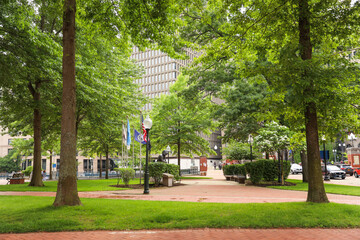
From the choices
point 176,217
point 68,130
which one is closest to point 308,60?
point 176,217

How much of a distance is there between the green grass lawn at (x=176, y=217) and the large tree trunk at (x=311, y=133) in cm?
58

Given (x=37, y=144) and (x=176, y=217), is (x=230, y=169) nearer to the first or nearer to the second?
(x=37, y=144)

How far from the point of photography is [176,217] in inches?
289

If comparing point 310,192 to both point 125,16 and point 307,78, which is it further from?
point 125,16

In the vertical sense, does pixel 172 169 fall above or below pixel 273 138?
below

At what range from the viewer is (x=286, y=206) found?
8.55 metres

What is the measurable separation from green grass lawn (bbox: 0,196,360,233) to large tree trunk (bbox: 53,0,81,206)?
508 millimetres

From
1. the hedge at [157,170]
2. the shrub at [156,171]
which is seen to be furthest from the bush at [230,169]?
the shrub at [156,171]

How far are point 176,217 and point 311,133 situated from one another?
5.39 meters

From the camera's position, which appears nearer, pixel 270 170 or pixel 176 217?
pixel 176 217

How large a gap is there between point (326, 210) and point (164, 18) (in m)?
8.30

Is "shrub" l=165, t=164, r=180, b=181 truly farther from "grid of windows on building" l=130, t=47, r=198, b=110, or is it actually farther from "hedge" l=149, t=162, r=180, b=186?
"grid of windows on building" l=130, t=47, r=198, b=110

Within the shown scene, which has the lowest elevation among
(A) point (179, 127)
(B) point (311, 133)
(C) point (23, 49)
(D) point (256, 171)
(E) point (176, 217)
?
(E) point (176, 217)

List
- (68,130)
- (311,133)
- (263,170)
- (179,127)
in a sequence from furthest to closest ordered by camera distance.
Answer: (179,127), (263,170), (311,133), (68,130)
